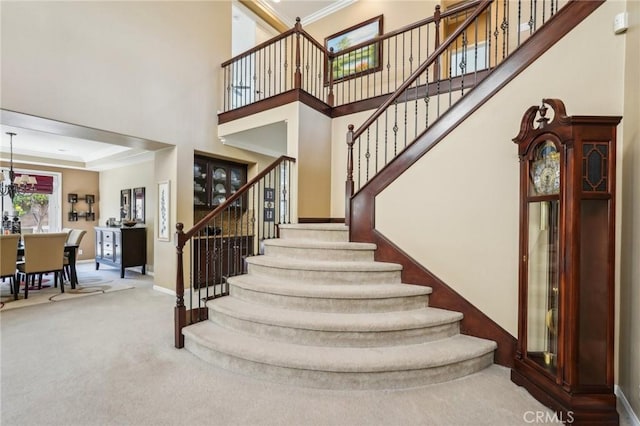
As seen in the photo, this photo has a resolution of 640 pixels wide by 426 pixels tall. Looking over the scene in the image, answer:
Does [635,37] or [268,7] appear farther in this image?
[268,7]

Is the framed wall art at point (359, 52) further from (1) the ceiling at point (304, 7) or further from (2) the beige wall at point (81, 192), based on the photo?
(2) the beige wall at point (81, 192)

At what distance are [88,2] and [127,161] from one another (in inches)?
159

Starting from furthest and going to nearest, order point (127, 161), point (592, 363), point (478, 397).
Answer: point (127, 161)
point (478, 397)
point (592, 363)

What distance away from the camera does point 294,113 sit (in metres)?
4.23

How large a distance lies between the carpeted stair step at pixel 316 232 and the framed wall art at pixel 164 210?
2209 mm

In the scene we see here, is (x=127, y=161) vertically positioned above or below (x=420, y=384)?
above

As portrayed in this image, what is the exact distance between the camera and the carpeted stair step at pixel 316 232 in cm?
334

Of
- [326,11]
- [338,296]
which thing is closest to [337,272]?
[338,296]

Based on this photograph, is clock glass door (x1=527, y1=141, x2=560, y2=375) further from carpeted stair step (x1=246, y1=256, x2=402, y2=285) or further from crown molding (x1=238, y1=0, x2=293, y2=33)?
crown molding (x1=238, y1=0, x2=293, y2=33)

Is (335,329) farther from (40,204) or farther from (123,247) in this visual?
(40,204)

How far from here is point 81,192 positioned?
790cm

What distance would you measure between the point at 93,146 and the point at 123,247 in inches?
102

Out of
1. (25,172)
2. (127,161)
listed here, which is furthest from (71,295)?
(25,172)

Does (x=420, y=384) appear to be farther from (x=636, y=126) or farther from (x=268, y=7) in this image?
(x=268, y=7)
